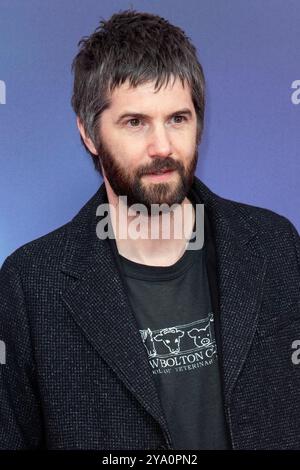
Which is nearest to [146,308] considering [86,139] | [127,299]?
[127,299]

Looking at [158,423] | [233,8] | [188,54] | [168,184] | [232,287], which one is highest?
[233,8]

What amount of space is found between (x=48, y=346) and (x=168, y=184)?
15.8 inches

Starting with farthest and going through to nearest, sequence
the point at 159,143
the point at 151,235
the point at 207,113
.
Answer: the point at 207,113
the point at 151,235
the point at 159,143

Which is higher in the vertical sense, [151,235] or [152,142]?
[152,142]

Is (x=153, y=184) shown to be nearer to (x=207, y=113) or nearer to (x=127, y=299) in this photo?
(x=127, y=299)

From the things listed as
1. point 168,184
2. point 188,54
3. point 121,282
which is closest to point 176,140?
point 168,184

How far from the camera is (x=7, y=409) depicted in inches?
60.3

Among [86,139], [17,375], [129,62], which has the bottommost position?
[17,375]

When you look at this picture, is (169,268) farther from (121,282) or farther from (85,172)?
(85,172)

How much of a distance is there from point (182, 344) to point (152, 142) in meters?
0.40

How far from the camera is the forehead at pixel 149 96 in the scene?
4.97 feet

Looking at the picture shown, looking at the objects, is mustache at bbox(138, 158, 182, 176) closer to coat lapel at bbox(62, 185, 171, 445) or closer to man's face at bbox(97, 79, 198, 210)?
man's face at bbox(97, 79, 198, 210)

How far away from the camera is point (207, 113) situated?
6.14 feet

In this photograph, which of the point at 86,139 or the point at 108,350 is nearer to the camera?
the point at 108,350
